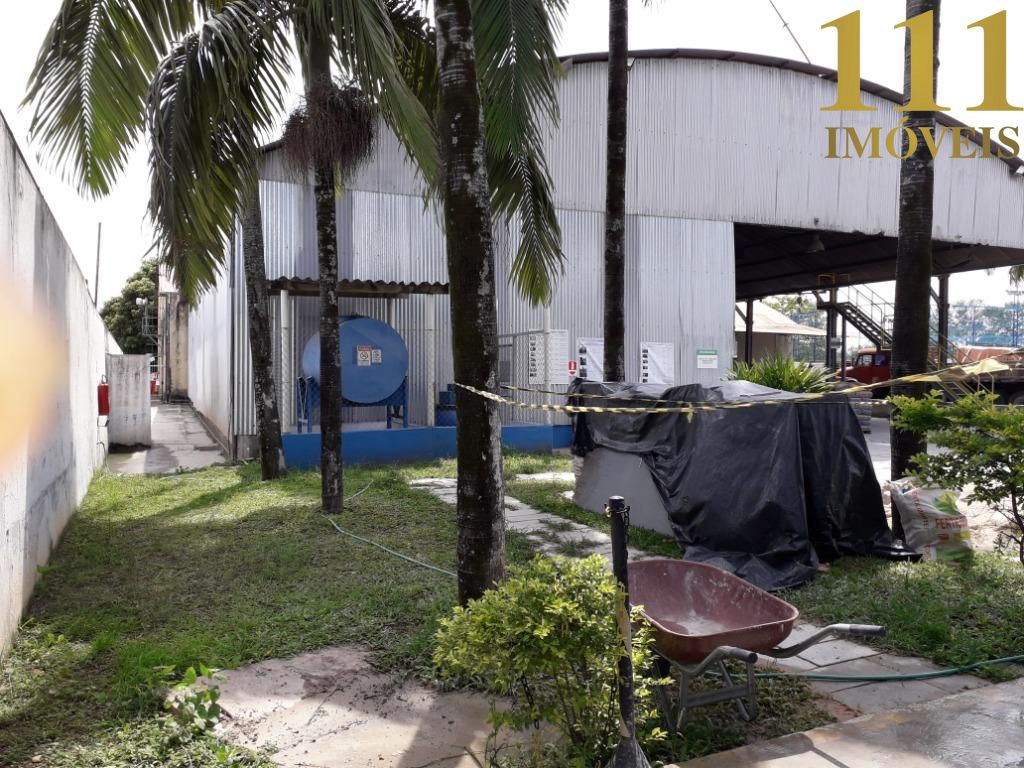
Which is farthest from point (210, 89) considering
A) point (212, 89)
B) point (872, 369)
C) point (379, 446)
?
point (872, 369)

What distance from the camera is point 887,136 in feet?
61.1

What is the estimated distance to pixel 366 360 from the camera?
11.9 metres

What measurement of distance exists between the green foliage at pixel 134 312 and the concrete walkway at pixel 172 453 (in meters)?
18.7

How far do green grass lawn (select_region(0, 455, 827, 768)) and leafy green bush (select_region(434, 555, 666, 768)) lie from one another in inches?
30.0

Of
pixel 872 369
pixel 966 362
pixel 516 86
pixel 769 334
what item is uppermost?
pixel 516 86

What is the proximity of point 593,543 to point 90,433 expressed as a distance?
7.65m

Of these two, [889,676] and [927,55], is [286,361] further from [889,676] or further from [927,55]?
[889,676]

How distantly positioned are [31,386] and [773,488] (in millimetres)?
5675

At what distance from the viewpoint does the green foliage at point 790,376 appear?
7332mm

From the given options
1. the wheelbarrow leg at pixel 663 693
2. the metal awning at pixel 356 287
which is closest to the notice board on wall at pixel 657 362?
the metal awning at pixel 356 287

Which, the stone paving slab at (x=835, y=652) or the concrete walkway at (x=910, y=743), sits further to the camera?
the stone paving slab at (x=835, y=652)

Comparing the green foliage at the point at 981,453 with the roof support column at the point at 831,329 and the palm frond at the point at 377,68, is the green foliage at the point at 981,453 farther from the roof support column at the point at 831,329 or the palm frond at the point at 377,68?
the roof support column at the point at 831,329

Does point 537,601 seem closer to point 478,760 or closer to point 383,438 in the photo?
point 478,760

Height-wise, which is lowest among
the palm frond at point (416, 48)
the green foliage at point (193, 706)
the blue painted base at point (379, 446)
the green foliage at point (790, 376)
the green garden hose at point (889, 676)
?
the green garden hose at point (889, 676)
